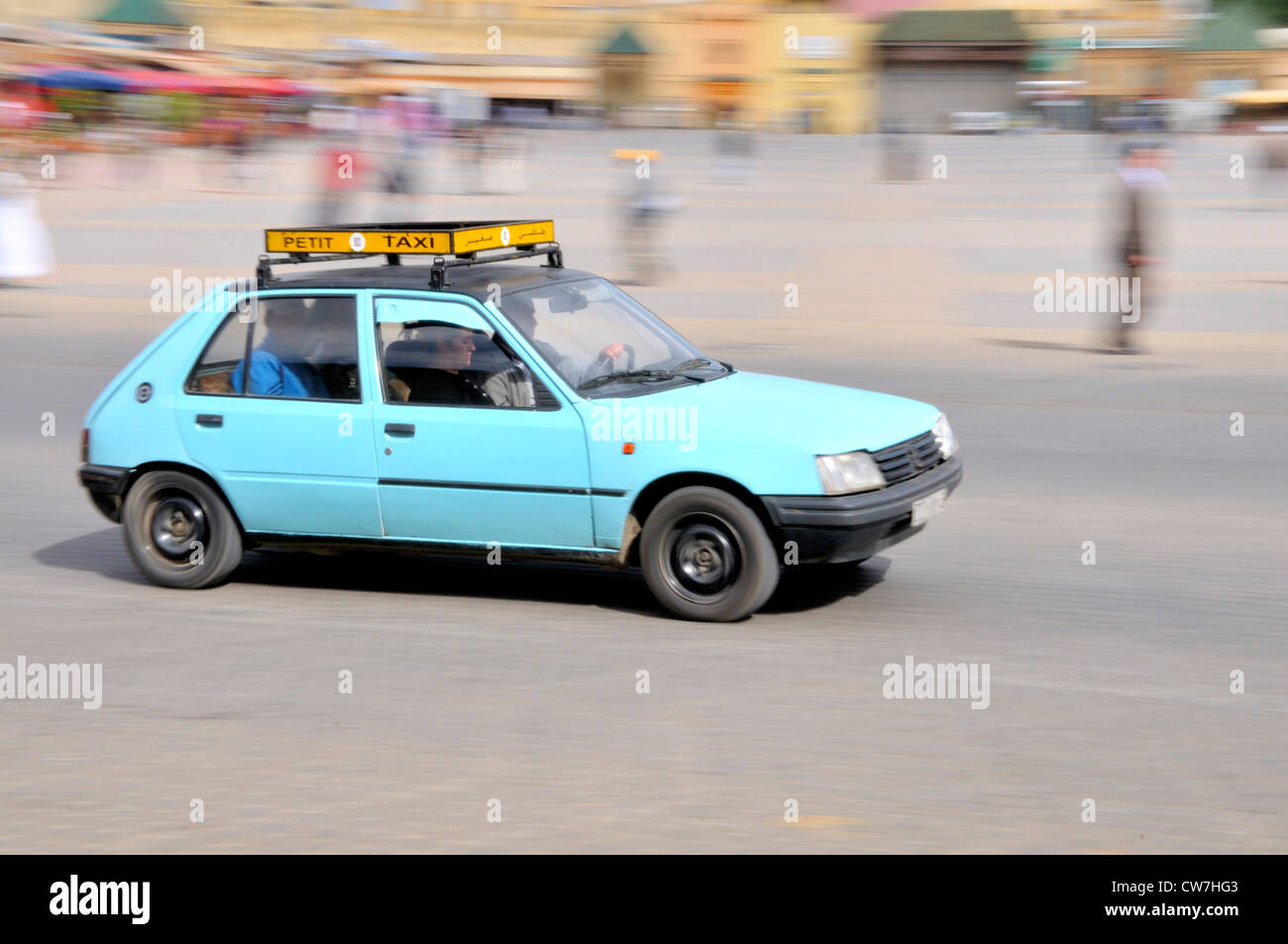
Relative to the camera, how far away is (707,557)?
22.2ft

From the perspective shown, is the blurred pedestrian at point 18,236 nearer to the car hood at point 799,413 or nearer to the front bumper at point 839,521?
the car hood at point 799,413

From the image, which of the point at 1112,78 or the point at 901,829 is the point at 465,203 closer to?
the point at 901,829

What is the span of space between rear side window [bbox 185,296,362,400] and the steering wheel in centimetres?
110

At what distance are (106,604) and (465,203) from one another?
2564 centimetres

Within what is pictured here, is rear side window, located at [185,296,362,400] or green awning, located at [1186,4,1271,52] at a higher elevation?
green awning, located at [1186,4,1271,52]

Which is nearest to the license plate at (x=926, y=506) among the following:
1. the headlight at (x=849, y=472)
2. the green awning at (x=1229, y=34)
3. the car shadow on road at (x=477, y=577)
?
the headlight at (x=849, y=472)

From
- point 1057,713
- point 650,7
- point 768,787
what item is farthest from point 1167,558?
point 650,7

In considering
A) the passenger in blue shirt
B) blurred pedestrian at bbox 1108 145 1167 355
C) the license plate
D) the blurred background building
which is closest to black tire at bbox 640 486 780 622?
the license plate

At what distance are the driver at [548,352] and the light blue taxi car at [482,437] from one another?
0.05ft

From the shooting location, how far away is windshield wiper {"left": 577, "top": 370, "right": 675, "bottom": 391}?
7027mm

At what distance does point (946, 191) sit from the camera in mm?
36906

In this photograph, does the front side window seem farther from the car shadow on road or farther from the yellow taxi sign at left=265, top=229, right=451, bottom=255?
the car shadow on road

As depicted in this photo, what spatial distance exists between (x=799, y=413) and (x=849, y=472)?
0.46 meters

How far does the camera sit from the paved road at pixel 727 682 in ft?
15.6
